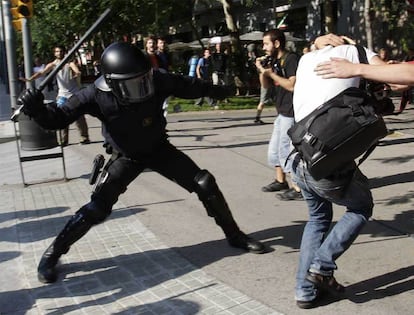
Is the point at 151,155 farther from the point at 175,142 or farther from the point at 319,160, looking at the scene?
the point at 175,142

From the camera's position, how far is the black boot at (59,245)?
410 cm

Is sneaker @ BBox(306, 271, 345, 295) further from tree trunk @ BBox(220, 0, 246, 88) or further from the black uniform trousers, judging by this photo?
tree trunk @ BBox(220, 0, 246, 88)

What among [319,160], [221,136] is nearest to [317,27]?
[221,136]

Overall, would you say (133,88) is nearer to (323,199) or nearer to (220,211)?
(220,211)

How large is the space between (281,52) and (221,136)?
5.17m

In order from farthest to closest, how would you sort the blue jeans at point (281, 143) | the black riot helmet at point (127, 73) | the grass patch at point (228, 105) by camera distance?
the grass patch at point (228, 105) < the blue jeans at point (281, 143) < the black riot helmet at point (127, 73)

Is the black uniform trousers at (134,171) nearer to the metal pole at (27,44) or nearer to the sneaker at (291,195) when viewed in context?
the sneaker at (291,195)

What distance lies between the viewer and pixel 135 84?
3801 mm

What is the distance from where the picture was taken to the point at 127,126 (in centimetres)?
402

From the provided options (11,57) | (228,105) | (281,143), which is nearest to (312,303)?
(281,143)

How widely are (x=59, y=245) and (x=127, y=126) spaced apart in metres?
1.04

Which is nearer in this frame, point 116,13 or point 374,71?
point 374,71

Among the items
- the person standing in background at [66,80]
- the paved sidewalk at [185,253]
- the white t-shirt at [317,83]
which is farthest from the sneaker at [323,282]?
the person standing in background at [66,80]

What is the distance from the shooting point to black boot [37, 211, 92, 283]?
161 inches
